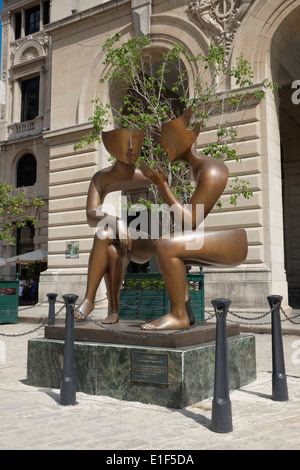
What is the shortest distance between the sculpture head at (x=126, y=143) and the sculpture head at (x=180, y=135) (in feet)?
1.76

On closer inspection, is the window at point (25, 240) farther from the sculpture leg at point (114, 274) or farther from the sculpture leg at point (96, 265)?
the sculpture leg at point (96, 265)

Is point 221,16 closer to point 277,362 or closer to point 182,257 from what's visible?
point 182,257

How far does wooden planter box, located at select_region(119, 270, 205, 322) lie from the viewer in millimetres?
12203

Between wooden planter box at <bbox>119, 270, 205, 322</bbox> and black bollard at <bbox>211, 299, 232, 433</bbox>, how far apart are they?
7.66m

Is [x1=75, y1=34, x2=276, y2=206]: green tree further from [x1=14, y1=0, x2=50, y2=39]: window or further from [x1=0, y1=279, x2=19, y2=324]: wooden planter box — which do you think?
[x1=14, y1=0, x2=50, y2=39]: window

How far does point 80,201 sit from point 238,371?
13709mm

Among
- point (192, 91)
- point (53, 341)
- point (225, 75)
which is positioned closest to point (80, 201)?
point (192, 91)

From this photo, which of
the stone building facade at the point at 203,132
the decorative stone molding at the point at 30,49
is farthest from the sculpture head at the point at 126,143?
the decorative stone molding at the point at 30,49

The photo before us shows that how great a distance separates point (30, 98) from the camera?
29.0 metres

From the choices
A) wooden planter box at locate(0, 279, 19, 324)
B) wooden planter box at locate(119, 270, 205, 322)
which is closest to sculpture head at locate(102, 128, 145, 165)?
wooden planter box at locate(119, 270, 205, 322)

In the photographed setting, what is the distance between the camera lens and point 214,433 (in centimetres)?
407

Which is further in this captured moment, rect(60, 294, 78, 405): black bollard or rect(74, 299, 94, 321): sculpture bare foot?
rect(74, 299, 94, 321): sculpture bare foot

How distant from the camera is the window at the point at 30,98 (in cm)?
2859

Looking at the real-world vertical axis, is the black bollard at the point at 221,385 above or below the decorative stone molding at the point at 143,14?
below
